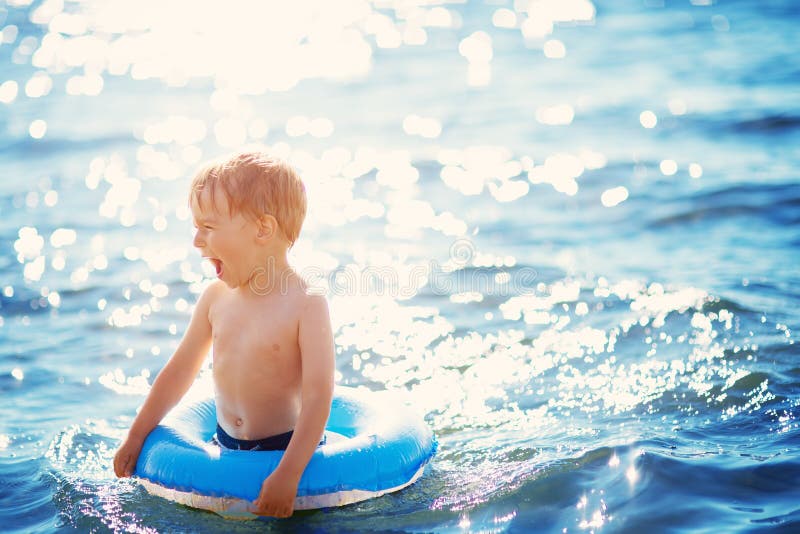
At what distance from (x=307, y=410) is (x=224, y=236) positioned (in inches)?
26.6

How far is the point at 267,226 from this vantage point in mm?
3633

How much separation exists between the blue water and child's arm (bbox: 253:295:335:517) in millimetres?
282

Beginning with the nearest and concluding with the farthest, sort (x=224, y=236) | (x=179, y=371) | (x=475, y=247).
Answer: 1. (x=224, y=236)
2. (x=179, y=371)
3. (x=475, y=247)

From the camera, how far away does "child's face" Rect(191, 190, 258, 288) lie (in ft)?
11.8

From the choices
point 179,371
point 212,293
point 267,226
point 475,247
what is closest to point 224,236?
point 267,226

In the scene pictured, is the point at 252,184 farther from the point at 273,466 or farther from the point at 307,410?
the point at 273,466

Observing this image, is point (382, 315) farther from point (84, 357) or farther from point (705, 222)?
point (705, 222)

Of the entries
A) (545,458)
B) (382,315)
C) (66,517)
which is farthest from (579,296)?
(66,517)

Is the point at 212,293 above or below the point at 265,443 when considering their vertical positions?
above

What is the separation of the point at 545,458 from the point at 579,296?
6.82 feet

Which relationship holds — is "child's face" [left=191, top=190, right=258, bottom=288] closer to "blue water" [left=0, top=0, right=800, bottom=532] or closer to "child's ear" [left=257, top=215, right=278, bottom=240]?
"child's ear" [left=257, top=215, right=278, bottom=240]

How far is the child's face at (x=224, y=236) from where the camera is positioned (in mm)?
3602

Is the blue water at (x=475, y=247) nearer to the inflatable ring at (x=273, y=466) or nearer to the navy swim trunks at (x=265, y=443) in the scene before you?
the inflatable ring at (x=273, y=466)

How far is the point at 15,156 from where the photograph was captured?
9.55 meters
